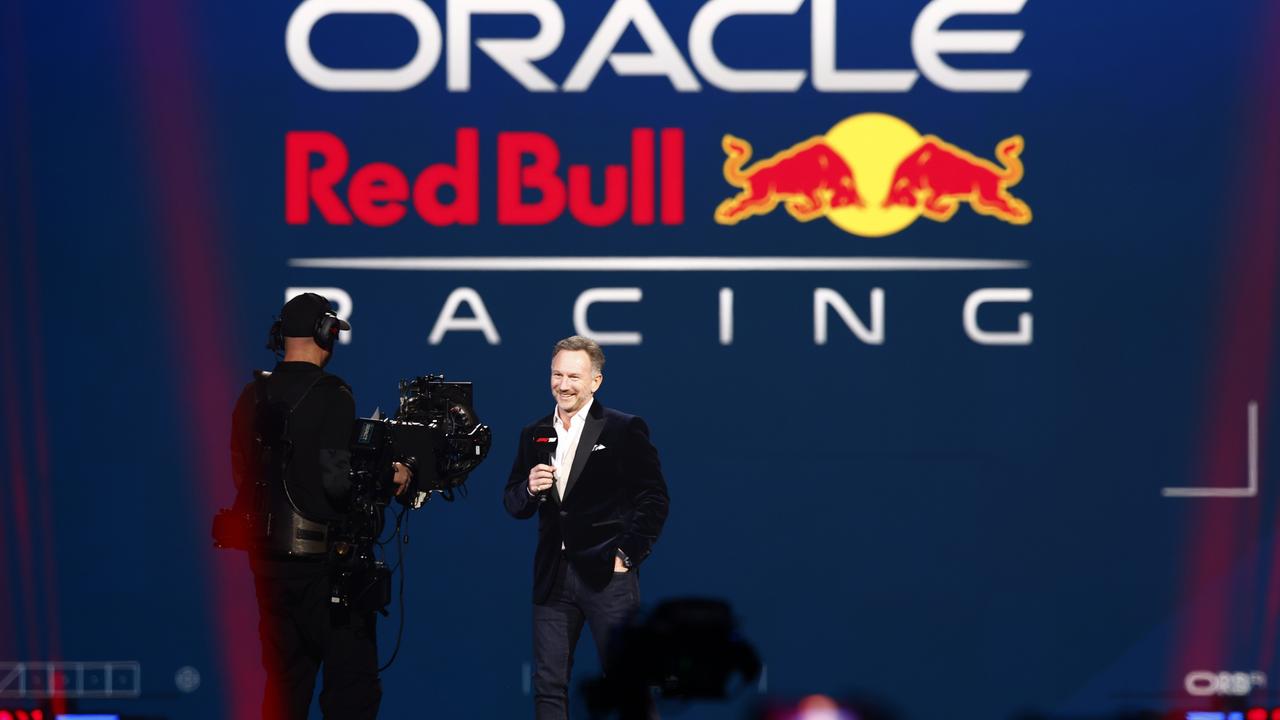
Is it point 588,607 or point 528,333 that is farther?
point 528,333

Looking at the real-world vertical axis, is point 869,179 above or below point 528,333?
above

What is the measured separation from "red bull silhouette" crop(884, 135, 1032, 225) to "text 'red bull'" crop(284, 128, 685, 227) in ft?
3.06

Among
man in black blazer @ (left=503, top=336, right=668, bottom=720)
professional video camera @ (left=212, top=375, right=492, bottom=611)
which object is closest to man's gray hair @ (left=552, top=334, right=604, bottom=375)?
man in black blazer @ (left=503, top=336, right=668, bottom=720)

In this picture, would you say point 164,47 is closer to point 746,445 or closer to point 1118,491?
point 746,445

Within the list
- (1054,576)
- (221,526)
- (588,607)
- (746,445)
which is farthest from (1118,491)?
(221,526)

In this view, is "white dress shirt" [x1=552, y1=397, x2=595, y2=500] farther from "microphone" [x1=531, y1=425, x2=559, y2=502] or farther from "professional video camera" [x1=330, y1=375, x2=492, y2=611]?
"professional video camera" [x1=330, y1=375, x2=492, y2=611]

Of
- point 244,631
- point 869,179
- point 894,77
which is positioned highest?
point 894,77

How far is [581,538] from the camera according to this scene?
A: 17.1 ft

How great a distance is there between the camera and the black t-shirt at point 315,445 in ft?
16.1

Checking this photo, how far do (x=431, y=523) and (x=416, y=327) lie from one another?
787 mm

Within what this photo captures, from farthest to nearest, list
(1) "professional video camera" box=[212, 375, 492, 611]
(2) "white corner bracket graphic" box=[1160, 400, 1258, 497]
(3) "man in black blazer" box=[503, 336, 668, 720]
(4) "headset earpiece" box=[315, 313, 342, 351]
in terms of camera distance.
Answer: (2) "white corner bracket graphic" box=[1160, 400, 1258, 497] < (3) "man in black blazer" box=[503, 336, 668, 720] < (4) "headset earpiece" box=[315, 313, 342, 351] < (1) "professional video camera" box=[212, 375, 492, 611]

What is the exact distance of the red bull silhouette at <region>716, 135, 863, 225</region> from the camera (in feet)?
20.0

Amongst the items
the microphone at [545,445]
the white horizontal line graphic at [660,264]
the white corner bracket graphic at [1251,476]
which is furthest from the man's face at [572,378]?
the white corner bracket graphic at [1251,476]

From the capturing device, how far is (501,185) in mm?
6105
